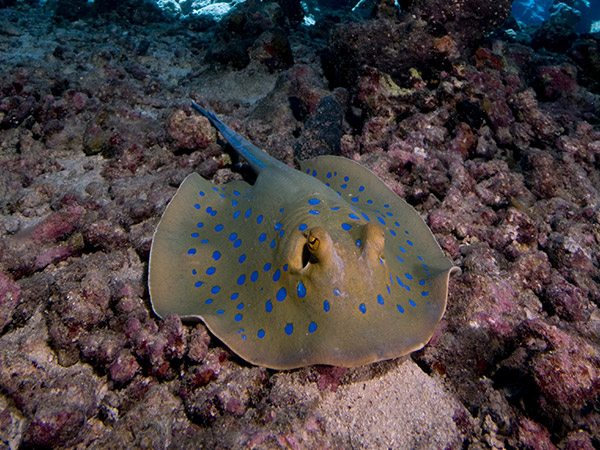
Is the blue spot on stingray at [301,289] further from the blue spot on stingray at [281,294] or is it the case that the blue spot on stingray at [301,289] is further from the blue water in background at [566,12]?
the blue water in background at [566,12]

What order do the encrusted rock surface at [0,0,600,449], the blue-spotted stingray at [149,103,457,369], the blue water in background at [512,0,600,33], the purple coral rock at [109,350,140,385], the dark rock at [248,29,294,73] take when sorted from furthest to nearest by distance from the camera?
the blue water in background at [512,0,600,33], the dark rock at [248,29,294,73], the purple coral rock at [109,350,140,385], the encrusted rock surface at [0,0,600,449], the blue-spotted stingray at [149,103,457,369]

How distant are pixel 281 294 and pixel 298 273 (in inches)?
9.2

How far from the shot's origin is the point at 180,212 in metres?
4.43

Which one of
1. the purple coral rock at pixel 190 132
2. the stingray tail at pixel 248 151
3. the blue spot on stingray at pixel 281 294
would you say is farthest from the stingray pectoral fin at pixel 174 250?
the purple coral rock at pixel 190 132

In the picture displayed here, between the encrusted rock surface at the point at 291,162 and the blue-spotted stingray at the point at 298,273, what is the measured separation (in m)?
0.36

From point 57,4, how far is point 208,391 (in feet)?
57.4

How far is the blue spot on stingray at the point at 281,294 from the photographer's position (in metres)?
3.11

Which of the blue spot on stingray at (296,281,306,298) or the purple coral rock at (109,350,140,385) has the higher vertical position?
the blue spot on stingray at (296,281,306,298)

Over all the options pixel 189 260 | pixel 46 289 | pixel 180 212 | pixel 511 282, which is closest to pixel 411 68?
pixel 511 282

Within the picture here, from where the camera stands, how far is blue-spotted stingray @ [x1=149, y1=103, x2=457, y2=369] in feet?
9.25

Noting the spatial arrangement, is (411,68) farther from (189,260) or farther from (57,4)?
(57,4)

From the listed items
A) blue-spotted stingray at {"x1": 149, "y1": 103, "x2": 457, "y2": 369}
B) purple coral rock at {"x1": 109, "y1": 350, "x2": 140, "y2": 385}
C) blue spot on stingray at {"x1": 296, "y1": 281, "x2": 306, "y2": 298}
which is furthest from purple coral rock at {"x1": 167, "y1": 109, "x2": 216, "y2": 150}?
blue spot on stingray at {"x1": 296, "y1": 281, "x2": 306, "y2": 298}

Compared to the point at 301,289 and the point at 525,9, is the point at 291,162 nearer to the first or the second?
the point at 301,289

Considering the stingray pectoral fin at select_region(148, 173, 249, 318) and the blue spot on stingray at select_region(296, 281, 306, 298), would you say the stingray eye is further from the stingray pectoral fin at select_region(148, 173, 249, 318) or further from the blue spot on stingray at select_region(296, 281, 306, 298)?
the stingray pectoral fin at select_region(148, 173, 249, 318)
